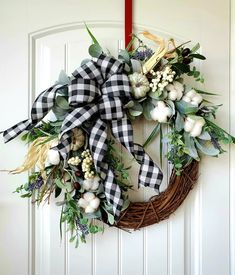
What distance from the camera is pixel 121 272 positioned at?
76cm

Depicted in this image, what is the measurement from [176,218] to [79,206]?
0.29 m

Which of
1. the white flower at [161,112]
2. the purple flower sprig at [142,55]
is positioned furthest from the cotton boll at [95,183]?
the purple flower sprig at [142,55]

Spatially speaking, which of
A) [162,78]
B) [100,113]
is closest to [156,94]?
[162,78]

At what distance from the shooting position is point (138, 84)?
0.66 m

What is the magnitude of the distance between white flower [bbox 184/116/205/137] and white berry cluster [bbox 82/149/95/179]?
0.82ft

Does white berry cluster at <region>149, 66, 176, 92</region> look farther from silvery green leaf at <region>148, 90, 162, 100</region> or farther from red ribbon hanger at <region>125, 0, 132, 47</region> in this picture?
red ribbon hanger at <region>125, 0, 132, 47</region>

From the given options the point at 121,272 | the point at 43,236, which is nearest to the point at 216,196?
the point at 121,272

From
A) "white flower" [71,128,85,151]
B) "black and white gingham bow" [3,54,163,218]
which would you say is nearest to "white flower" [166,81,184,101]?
"black and white gingham bow" [3,54,163,218]

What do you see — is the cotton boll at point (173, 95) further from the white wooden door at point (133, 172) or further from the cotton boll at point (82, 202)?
the cotton boll at point (82, 202)

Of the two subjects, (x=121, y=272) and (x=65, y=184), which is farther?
(x=121, y=272)

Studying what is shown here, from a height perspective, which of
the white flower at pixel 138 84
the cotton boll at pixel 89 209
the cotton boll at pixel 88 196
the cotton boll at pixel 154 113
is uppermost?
the white flower at pixel 138 84

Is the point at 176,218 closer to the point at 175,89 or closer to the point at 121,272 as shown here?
the point at 121,272

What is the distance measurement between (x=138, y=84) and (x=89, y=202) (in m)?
0.31

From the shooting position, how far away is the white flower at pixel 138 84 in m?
0.66
